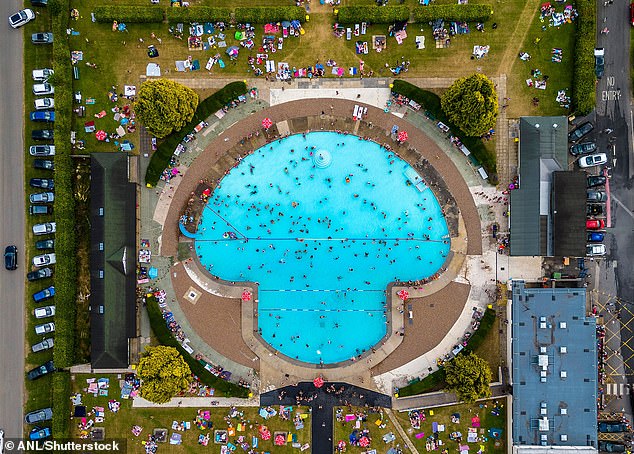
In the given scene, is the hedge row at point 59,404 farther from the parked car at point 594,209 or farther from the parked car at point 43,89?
the parked car at point 594,209

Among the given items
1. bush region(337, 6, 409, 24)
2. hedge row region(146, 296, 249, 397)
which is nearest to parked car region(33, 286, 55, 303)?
hedge row region(146, 296, 249, 397)

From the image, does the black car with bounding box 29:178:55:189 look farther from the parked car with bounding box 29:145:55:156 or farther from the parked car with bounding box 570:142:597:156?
the parked car with bounding box 570:142:597:156

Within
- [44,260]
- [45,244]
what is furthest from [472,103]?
[44,260]

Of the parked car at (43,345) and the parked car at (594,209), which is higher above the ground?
the parked car at (594,209)

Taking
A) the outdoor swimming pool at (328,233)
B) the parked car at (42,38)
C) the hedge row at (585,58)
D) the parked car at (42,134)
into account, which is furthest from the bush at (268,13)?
the hedge row at (585,58)

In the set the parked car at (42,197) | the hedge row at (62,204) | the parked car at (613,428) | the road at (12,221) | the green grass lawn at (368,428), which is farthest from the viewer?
the road at (12,221)
